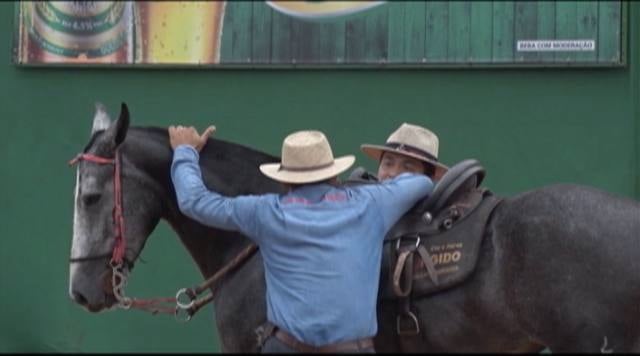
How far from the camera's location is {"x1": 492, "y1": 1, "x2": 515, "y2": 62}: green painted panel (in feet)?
25.2

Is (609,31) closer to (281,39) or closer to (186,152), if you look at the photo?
(281,39)

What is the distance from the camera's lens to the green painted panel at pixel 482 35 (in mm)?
7688

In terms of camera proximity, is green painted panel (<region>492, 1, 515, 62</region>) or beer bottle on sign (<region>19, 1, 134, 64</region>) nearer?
green painted panel (<region>492, 1, 515, 62</region>)

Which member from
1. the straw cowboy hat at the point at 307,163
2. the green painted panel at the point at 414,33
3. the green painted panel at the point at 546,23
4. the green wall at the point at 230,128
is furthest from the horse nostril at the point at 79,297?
the green painted panel at the point at 546,23

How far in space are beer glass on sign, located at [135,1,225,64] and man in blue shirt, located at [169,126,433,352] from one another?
3.38m

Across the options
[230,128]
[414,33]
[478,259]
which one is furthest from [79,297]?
[414,33]

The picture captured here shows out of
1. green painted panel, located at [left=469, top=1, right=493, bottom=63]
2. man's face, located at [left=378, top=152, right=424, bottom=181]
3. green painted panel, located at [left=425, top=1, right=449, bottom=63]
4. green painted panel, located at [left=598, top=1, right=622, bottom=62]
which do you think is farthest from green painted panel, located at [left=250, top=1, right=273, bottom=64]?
man's face, located at [left=378, top=152, right=424, bottom=181]

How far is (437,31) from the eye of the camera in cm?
772

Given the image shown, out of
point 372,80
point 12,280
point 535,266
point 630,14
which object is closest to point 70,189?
point 12,280

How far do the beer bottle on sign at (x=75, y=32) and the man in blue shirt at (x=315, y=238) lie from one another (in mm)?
3562

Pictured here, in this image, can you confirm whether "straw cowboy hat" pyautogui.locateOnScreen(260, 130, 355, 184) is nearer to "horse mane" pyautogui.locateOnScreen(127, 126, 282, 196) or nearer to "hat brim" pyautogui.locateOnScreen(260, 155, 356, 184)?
"hat brim" pyautogui.locateOnScreen(260, 155, 356, 184)

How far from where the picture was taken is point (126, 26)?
7.92 m

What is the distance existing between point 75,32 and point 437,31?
7.57ft

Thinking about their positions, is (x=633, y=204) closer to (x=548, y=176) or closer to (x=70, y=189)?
(x=548, y=176)
